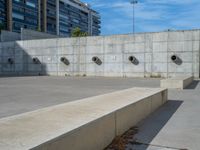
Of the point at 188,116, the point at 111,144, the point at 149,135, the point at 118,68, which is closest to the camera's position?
the point at 111,144

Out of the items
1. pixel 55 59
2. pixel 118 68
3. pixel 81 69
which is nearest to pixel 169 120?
pixel 118 68

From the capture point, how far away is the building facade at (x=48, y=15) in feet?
267

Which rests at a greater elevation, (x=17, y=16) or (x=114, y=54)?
(x=17, y=16)

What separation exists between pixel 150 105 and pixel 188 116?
99 centimetres

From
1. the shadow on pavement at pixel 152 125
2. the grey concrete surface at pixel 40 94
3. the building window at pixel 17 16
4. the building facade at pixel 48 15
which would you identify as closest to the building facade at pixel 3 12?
the building facade at pixel 48 15

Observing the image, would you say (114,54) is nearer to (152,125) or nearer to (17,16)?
(152,125)

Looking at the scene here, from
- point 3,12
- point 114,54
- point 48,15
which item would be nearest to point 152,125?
point 114,54

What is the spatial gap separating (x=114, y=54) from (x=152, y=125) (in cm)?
1928

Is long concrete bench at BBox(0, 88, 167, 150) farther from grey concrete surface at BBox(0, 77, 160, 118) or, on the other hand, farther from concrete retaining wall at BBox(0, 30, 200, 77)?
concrete retaining wall at BBox(0, 30, 200, 77)

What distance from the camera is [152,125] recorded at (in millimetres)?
5969

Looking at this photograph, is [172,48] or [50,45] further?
[50,45]

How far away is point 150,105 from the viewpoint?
717 cm

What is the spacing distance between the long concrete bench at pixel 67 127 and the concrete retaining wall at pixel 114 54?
1759 cm

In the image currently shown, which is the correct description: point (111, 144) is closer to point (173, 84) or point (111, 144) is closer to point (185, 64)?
point (173, 84)
